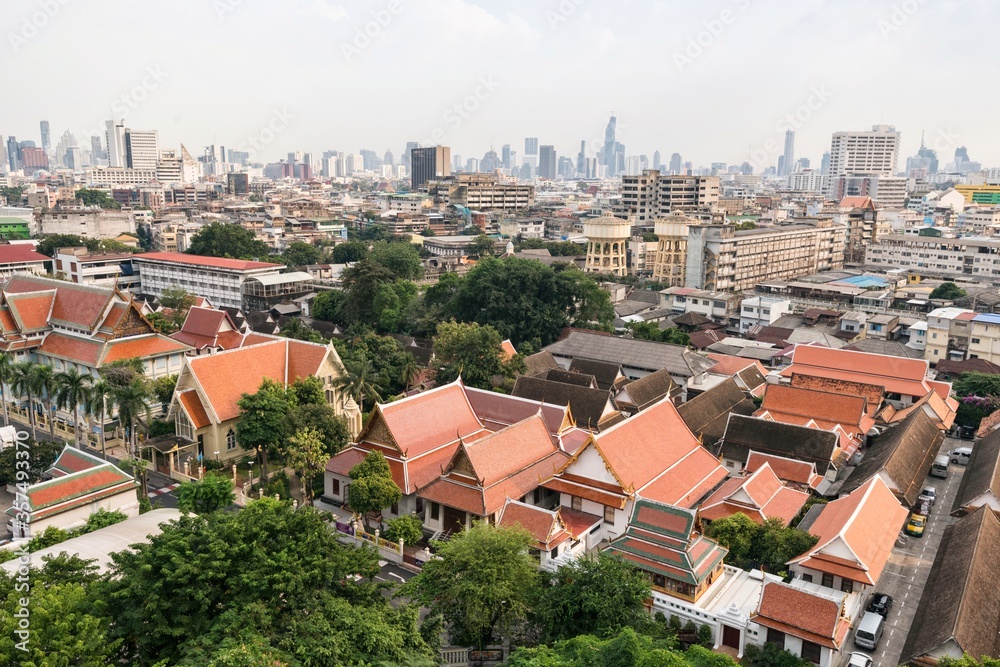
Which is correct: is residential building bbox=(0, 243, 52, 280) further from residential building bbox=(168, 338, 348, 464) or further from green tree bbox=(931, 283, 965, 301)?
green tree bbox=(931, 283, 965, 301)

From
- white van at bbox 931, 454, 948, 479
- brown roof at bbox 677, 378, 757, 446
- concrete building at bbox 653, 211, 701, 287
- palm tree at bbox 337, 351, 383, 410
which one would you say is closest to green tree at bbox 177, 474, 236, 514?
palm tree at bbox 337, 351, 383, 410

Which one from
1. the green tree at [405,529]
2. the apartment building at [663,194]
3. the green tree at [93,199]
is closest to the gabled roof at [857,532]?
the green tree at [405,529]

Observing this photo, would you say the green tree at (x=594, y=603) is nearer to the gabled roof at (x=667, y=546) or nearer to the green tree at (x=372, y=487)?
the gabled roof at (x=667, y=546)

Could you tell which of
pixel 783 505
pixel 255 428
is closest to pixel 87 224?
pixel 255 428

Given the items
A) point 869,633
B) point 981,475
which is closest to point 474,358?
point 981,475

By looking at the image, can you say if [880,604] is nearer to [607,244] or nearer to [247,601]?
[247,601]

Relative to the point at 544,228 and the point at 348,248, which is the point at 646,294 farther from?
the point at 544,228
